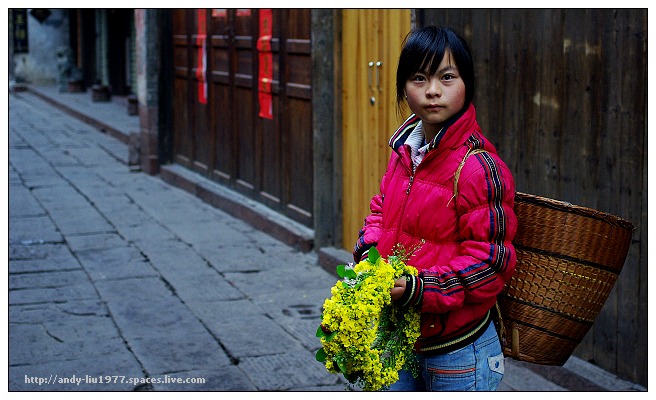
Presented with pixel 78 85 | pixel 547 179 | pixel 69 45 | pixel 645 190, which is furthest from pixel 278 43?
pixel 69 45

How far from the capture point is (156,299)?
6434 mm

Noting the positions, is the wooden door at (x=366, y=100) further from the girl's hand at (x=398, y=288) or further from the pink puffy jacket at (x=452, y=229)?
the girl's hand at (x=398, y=288)

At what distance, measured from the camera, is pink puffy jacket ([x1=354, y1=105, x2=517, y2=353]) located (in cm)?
258

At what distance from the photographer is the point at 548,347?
9.11 feet

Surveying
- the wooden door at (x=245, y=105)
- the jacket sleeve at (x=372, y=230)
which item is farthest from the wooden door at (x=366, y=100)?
the jacket sleeve at (x=372, y=230)

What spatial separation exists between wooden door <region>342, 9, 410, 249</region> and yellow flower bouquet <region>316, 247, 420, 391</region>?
362 cm

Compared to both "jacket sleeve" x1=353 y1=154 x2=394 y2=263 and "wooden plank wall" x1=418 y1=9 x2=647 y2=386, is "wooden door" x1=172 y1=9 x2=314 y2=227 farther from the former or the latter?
"jacket sleeve" x1=353 y1=154 x2=394 y2=263

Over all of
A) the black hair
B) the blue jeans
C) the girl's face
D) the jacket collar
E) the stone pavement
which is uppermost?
the black hair

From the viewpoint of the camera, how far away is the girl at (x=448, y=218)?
2584 mm

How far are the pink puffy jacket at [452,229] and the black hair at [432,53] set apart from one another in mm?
117

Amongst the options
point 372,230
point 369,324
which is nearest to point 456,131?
point 372,230

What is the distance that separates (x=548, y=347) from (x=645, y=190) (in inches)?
67.0

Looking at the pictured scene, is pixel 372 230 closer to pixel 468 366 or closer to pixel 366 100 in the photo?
pixel 468 366

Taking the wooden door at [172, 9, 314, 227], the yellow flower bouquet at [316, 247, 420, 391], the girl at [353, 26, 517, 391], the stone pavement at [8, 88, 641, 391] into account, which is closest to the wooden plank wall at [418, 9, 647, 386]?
the stone pavement at [8, 88, 641, 391]
